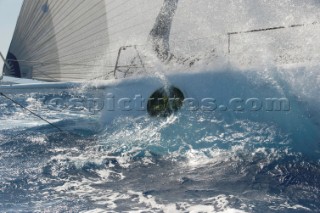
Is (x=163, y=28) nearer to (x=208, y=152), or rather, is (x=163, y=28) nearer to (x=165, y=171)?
(x=208, y=152)

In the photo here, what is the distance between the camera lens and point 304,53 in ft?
A: 19.5

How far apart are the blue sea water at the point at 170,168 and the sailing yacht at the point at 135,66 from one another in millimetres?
177

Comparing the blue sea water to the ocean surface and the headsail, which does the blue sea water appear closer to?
the ocean surface

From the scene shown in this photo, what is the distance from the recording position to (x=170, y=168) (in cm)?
496

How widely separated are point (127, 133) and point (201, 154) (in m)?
1.57

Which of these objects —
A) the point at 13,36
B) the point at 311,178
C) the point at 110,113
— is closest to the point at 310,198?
the point at 311,178

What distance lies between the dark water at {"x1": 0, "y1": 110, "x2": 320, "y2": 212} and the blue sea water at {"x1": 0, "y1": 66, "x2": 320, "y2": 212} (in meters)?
0.01

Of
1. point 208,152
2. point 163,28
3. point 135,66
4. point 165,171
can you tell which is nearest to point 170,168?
point 165,171

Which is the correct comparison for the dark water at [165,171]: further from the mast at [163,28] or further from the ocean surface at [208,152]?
the mast at [163,28]

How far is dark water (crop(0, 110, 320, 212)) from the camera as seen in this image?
3.75 meters

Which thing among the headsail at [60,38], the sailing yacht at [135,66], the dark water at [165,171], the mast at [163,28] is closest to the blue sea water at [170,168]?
the dark water at [165,171]

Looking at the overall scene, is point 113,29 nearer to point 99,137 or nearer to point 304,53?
point 99,137

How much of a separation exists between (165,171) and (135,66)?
127 inches

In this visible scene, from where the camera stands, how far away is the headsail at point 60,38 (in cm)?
850
